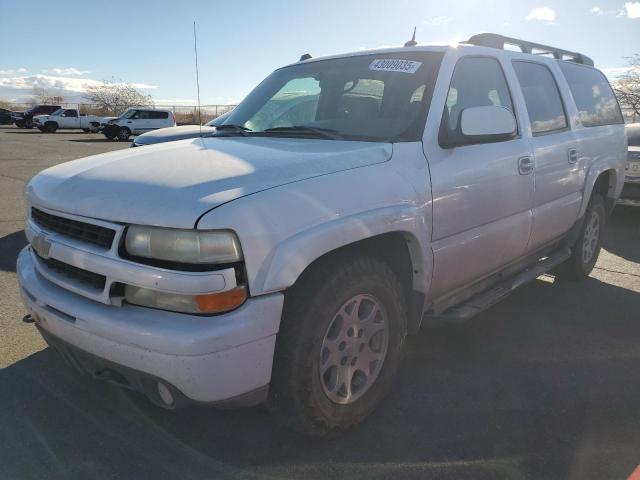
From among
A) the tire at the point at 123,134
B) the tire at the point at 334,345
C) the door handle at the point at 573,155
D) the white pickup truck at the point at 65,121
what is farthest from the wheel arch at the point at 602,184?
the white pickup truck at the point at 65,121

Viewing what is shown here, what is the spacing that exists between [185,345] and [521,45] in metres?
3.77

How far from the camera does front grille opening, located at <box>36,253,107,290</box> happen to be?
2119mm

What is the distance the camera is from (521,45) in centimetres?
424

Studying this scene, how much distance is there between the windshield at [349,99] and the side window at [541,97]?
1030 millimetres

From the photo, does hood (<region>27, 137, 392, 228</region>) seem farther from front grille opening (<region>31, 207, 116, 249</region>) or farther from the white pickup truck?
the white pickup truck

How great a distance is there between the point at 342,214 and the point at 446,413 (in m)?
1.30

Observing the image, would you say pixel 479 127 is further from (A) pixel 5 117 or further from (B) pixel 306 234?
(A) pixel 5 117

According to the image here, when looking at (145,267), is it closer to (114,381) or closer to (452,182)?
(114,381)

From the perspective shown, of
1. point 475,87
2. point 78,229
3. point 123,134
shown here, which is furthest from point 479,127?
point 123,134

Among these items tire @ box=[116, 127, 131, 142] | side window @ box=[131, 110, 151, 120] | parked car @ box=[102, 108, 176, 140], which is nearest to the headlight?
parked car @ box=[102, 108, 176, 140]

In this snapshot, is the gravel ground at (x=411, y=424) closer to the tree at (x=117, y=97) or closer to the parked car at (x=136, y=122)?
the parked car at (x=136, y=122)

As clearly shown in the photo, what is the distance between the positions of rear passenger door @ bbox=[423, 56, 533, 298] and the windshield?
0.15 metres

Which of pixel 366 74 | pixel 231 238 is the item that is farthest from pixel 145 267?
pixel 366 74

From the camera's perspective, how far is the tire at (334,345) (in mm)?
2156
